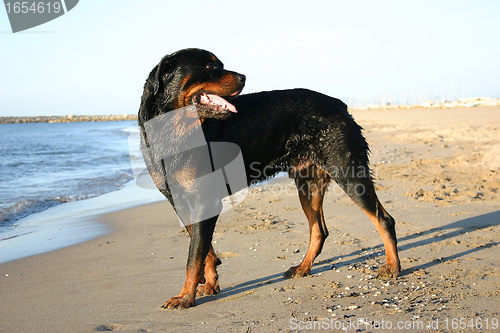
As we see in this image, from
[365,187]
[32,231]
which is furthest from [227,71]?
[32,231]

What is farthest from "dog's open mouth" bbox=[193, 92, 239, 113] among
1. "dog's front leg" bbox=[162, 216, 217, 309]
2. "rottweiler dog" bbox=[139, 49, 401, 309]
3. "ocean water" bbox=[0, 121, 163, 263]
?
"ocean water" bbox=[0, 121, 163, 263]

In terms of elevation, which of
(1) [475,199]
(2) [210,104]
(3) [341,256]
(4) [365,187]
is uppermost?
(2) [210,104]

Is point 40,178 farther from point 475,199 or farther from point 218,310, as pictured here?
point 475,199

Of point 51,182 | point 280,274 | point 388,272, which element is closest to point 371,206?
point 388,272

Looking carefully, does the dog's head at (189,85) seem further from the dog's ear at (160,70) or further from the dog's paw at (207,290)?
the dog's paw at (207,290)

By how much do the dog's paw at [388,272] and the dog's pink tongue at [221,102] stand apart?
1.92 meters

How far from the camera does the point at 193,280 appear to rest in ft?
9.95

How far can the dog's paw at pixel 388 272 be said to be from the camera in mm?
3357

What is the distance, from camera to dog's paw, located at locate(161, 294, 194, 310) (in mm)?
2959

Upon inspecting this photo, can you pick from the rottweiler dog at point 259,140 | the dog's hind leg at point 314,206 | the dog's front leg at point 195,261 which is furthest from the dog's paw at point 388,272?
the dog's front leg at point 195,261

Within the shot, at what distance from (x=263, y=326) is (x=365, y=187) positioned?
1.62m

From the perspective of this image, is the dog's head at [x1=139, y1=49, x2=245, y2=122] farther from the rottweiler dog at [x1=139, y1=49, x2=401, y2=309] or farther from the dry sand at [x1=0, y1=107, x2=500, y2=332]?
the dry sand at [x1=0, y1=107, x2=500, y2=332]

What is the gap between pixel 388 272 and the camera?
337 cm

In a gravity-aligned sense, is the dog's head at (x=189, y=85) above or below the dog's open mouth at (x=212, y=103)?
above
